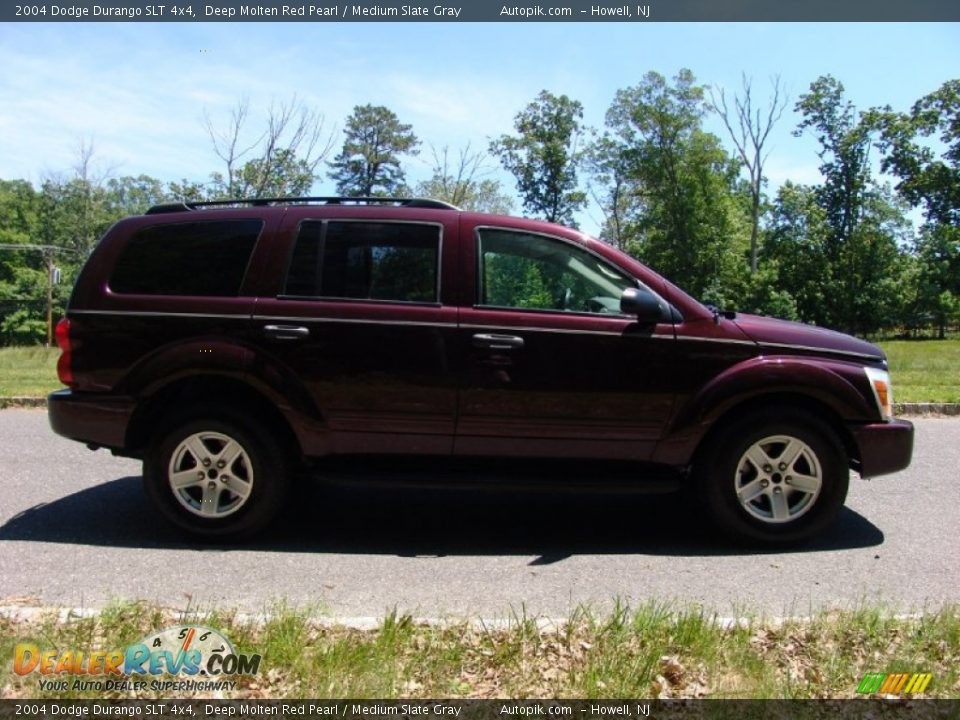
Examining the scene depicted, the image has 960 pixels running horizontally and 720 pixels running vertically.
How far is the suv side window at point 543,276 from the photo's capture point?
175 inches

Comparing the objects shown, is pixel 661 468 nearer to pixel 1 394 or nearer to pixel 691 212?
pixel 1 394

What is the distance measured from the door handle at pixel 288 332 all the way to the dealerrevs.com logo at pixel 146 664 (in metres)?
1.82

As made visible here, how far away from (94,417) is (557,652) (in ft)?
10.4

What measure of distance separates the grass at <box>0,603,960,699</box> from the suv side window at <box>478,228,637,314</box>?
1.88 metres

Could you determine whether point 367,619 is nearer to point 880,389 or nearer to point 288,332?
point 288,332

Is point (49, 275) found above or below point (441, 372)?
above

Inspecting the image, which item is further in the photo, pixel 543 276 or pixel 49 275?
pixel 49 275

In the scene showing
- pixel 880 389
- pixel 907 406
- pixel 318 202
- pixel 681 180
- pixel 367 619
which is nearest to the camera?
pixel 367 619

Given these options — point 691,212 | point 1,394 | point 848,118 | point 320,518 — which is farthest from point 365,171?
point 320,518

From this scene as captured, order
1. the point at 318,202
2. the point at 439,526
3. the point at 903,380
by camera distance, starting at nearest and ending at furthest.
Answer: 1. the point at 318,202
2. the point at 439,526
3. the point at 903,380

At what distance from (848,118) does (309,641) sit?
4450 centimetres

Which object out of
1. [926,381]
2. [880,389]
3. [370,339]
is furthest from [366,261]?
[926,381]

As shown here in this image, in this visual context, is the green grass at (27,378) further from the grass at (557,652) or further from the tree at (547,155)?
the tree at (547,155)

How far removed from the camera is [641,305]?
425 cm
